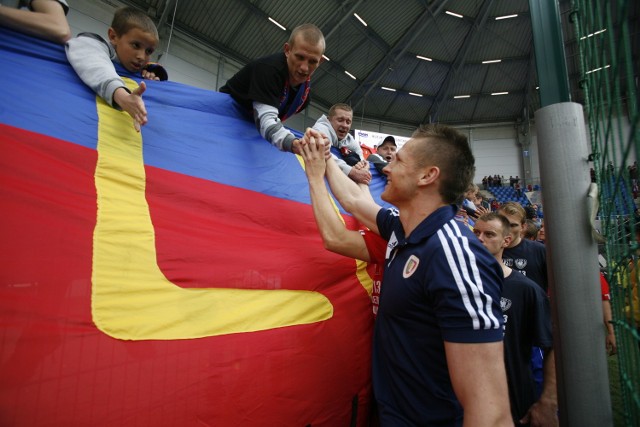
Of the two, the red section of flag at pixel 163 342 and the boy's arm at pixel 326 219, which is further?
the boy's arm at pixel 326 219

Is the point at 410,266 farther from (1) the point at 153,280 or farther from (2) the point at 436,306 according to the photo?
(1) the point at 153,280

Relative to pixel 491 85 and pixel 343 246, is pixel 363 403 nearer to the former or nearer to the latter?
pixel 343 246

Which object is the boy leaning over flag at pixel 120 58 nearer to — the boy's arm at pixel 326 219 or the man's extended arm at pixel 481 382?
the boy's arm at pixel 326 219

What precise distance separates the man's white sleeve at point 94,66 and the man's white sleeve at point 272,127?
676 millimetres

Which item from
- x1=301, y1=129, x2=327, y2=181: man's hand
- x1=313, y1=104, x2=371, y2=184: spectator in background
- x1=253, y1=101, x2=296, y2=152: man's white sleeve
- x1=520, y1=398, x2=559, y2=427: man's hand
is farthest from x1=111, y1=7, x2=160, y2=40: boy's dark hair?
x1=520, y1=398, x2=559, y2=427: man's hand

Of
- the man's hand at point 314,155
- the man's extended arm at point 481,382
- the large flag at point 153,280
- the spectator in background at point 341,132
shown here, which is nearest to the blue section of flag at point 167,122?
the large flag at point 153,280

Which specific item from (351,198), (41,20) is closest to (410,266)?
(351,198)

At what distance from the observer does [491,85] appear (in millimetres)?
17250

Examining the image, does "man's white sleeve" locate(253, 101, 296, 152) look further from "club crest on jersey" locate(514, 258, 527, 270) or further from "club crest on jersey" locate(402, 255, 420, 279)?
"club crest on jersey" locate(514, 258, 527, 270)

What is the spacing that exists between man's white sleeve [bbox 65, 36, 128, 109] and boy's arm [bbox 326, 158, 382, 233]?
3.57 feet

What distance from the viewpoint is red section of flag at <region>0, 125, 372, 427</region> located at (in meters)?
0.96

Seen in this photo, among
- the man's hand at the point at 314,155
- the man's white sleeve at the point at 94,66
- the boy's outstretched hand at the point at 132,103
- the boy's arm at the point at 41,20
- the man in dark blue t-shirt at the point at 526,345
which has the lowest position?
the man in dark blue t-shirt at the point at 526,345

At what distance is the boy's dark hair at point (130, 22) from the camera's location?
1.68 meters

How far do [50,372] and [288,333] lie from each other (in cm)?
79
